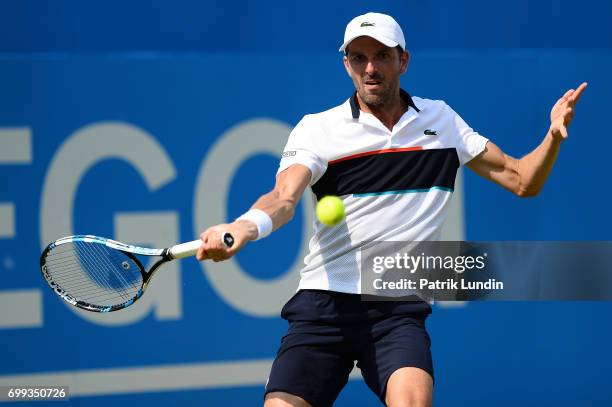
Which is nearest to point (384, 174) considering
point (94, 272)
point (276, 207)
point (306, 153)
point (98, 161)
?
point (306, 153)

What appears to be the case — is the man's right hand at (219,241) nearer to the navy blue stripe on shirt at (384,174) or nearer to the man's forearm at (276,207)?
the man's forearm at (276,207)

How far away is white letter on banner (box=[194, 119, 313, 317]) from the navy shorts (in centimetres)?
173

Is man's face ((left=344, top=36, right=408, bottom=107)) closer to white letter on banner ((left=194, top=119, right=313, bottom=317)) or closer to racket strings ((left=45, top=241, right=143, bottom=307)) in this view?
racket strings ((left=45, top=241, right=143, bottom=307))

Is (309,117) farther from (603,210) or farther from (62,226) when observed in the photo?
(603,210)

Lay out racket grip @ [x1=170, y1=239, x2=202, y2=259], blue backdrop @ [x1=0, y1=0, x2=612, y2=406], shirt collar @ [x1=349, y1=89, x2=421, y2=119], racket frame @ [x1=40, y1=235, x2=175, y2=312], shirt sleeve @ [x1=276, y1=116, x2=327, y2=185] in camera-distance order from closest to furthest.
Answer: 1. racket grip @ [x1=170, y1=239, x2=202, y2=259]
2. racket frame @ [x1=40, y1=235, x2=175, y2=312]
3. shirt sleeve @ [x1=276, y1=116, x2=327, y2=185]
4. shirt collar @ [x1=349, y1=89, x2=421, y2=119]
5. blue backdrop @ [x1=0, y1=0, x2=612, y2=406]

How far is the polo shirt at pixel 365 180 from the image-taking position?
4.30 metres

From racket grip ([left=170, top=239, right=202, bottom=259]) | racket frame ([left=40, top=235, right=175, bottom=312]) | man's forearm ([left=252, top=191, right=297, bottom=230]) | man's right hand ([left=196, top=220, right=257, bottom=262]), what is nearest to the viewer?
man's right hand ([left=196, top=220, right=257, bottom=262])

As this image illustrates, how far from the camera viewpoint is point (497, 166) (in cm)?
459

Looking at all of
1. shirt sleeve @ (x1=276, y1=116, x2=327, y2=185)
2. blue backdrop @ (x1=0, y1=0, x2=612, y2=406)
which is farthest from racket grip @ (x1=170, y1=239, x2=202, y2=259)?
blue backdrop @ (x1=0, y1=0, x2=612, y2=406)

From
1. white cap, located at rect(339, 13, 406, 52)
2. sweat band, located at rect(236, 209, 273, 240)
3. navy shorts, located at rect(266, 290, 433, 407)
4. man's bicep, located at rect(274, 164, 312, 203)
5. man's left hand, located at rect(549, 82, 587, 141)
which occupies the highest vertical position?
white cap, located at rect(339, 13, 406, 52)

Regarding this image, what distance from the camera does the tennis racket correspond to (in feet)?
13.9

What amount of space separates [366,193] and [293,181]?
1.05 feet

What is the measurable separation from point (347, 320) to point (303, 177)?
580 millimetres

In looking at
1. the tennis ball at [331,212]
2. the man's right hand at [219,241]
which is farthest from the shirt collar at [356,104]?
the man's right hand at [219,241]
